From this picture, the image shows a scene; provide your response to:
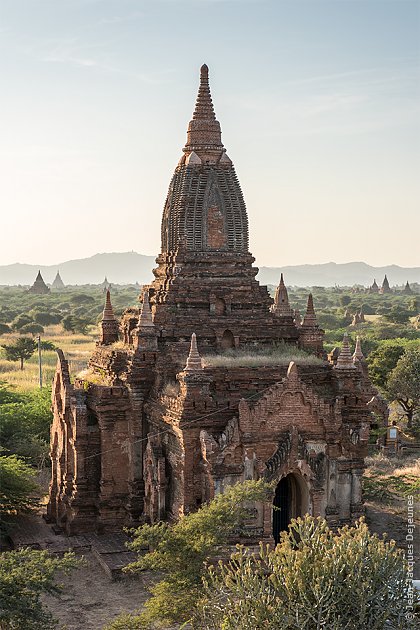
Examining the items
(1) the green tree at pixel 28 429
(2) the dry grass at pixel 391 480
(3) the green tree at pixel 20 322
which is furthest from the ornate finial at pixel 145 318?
(3) the green tree at pixel 20 322

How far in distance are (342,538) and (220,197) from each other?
13.7 m

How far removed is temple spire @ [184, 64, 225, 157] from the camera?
84.8 feet

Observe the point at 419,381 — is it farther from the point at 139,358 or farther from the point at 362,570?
the point at 362,570

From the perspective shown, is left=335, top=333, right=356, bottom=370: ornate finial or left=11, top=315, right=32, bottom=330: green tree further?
left=11, top=315, right=32, bottom=330: green tree

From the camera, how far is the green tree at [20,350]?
60781mm

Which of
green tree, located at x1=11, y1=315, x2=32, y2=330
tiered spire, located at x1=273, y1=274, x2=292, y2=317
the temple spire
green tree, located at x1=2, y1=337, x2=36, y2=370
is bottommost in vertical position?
green tree, located at x1=2, y1=337, x2=36, y2=370

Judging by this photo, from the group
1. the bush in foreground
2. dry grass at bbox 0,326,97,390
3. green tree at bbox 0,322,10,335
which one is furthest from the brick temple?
green tree at bbox 0,322,10,335

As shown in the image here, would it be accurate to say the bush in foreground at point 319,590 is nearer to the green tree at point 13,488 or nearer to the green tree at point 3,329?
the green tree at point 13,488

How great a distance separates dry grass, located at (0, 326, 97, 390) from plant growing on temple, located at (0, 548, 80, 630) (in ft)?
108

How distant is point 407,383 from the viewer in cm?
4350

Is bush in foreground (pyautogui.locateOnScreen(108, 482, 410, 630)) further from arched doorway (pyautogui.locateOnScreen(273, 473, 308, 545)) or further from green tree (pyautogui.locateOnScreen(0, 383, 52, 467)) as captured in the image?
green tree (pyautogui.locateOnScreen(0, 383, 52, 467))

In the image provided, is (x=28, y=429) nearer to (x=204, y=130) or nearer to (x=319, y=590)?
(x=204, y=130)

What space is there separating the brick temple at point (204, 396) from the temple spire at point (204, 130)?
1.7 inches

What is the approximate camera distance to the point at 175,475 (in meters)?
21.8
